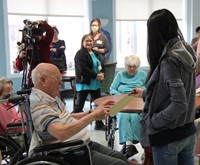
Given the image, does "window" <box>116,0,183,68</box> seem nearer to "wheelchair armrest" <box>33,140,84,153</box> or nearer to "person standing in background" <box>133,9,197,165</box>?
"wheelchair armrest" <box>33,140,84,153</box>

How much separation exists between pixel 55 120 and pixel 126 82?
188cm

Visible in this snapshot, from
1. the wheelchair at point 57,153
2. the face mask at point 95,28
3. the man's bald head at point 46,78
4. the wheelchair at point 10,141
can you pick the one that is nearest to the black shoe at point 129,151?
the wheelchair at point 10,141

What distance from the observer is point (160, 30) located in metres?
1.54

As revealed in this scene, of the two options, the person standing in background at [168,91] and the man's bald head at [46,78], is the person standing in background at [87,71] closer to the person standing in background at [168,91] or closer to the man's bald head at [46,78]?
the man's bald head at [46,78]

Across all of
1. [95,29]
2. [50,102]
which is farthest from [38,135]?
[95,29]

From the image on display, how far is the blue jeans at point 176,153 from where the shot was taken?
1591mm

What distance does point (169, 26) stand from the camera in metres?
1.54

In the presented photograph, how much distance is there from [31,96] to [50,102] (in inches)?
4.5

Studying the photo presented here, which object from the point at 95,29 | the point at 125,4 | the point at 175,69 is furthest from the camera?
the point at 125,4

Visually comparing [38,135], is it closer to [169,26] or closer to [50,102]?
[50,102]

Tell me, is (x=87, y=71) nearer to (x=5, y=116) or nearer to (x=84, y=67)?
(x=84, y=67)

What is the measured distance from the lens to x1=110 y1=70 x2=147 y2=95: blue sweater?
140 inches

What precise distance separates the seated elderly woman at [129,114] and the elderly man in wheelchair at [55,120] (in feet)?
4.25

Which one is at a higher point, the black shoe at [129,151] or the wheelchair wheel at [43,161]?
the wheelchair wheel at [43,161]
